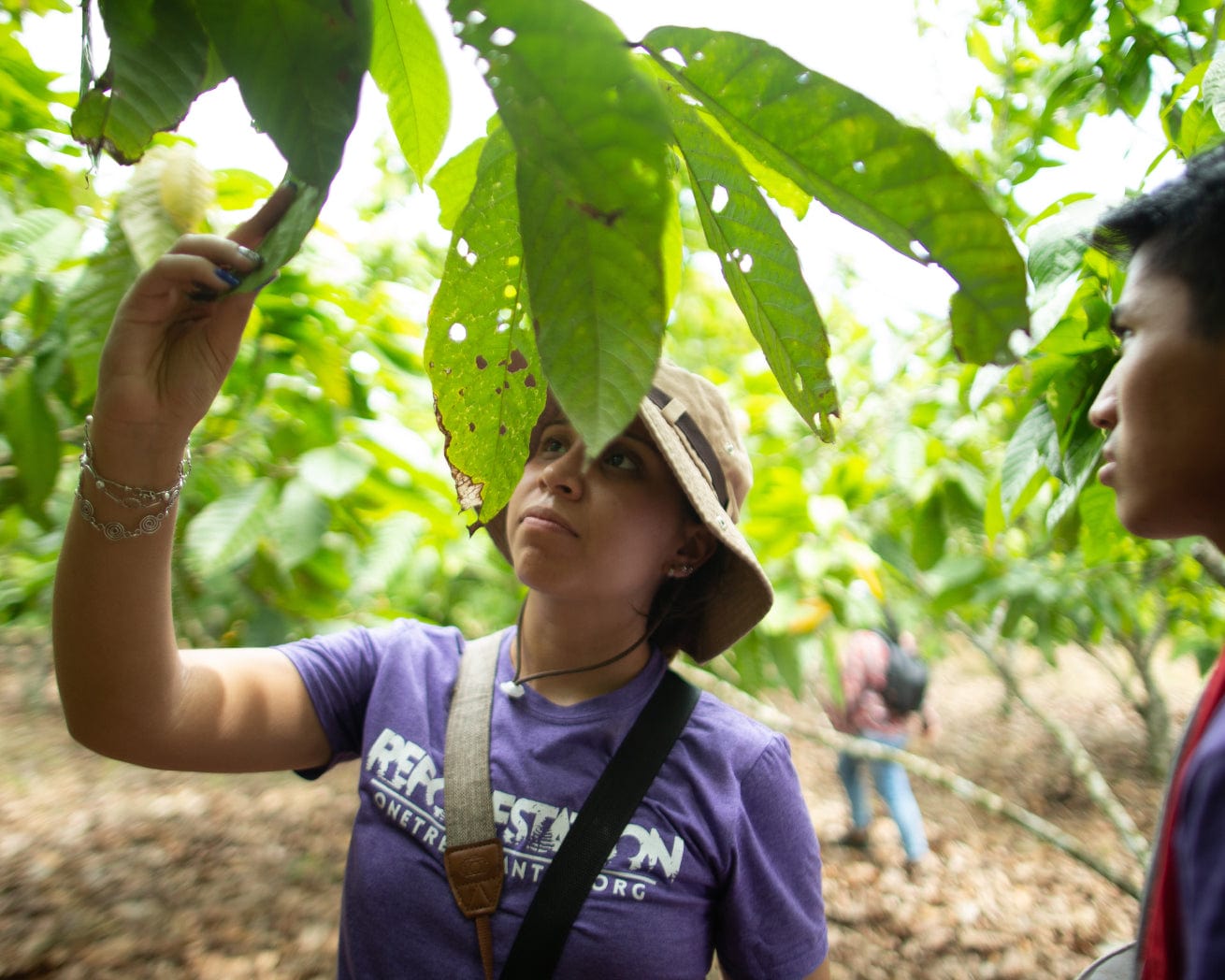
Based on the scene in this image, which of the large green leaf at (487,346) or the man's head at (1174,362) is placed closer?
the large green leaf at (487,346)

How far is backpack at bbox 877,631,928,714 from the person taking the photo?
3211 mm

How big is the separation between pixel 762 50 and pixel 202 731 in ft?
2.64

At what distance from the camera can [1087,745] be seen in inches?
193

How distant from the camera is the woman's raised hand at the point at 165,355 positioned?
52 centimetres

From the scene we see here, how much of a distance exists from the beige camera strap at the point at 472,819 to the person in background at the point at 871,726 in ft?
8.09

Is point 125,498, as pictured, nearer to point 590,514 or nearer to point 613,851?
point 590,514

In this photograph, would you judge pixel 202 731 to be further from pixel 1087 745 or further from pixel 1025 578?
pixel 1087 745

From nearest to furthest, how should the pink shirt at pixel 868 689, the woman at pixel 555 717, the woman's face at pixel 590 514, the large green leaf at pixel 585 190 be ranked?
the large green leaf at pixel 585 190
the woman at pixel 555 717
the woman's face at pixel 590 514
the pink shirt at pixel 868 689

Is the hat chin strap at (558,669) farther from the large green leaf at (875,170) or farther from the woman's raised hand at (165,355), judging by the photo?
the large green leaf at (875,170)

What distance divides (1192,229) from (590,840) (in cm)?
74

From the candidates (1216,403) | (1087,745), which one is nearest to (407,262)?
(1216,403)

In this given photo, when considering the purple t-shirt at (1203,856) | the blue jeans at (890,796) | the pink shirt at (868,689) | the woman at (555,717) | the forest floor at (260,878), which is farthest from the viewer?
the pink shirt at (868,689)

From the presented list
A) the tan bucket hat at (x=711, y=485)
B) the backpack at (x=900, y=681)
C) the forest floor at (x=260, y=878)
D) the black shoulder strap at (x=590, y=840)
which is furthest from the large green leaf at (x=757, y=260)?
the backpack at (x=900, y=681)

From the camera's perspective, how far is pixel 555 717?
0.94 metres
